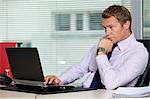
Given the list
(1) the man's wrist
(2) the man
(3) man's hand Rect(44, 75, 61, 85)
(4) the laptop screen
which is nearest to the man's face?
(2) the man

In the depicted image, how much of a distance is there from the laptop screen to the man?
0.96ft

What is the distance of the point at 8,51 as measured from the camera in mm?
2088

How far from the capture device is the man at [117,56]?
2137mm

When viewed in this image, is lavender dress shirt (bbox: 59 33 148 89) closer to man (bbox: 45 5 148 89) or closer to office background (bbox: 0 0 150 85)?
man (bbox: 45 5 148 89)

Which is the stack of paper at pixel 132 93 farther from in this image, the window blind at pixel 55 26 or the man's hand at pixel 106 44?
the window blind at pixel 55 26

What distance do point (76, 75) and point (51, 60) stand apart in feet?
3.45

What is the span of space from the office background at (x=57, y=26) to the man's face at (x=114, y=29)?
1.20 m

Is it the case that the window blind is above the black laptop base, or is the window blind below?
above

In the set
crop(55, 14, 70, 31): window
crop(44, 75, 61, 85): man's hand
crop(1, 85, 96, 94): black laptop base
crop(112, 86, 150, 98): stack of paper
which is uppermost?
crop(55, 14, 70, 31): window

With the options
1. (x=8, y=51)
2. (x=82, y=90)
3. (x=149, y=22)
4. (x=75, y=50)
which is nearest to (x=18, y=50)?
(x=8, y=51)

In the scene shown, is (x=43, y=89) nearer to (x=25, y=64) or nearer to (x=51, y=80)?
(x=25, y=64)

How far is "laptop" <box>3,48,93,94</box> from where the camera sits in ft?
6.32

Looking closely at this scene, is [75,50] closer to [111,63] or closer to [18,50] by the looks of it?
[111,63]

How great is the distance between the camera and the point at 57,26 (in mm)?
3691
